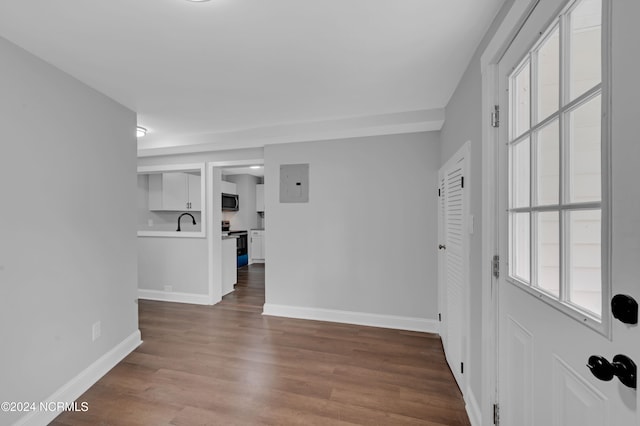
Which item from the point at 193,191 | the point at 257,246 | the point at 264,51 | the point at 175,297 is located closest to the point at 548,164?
the point at 264,51

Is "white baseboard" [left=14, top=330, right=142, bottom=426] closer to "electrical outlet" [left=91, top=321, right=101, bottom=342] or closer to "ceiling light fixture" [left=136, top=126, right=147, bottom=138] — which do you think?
"electrical outlet" [left=91, top=321, right=101, bottom=342]

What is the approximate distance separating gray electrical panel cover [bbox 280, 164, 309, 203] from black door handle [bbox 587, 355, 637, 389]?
112 inches

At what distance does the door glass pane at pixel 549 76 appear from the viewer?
93 centimetres

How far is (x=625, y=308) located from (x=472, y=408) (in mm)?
1465

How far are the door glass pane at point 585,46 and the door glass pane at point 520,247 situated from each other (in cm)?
54

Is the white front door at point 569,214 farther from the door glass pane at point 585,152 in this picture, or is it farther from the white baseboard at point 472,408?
the white baseboard at point 472,408

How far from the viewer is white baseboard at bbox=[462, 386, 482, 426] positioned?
1557mm

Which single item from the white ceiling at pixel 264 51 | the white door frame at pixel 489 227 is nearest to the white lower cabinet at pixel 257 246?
the white ceiling at pixel 264 51

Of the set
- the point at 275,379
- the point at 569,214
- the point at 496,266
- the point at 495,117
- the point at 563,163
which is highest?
the point at 495,117

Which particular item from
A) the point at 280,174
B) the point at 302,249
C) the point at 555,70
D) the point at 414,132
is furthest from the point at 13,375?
the point at 414,132

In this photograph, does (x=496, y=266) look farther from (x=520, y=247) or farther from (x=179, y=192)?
(x=179, y=192)

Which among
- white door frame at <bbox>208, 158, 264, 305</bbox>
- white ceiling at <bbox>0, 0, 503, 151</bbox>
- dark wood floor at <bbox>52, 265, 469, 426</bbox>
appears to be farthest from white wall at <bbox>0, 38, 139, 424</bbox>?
white door frame at <bbox>208, 158, 264, 305</bbox>

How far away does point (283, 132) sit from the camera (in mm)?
3176

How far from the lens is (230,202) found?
6.33 meters
